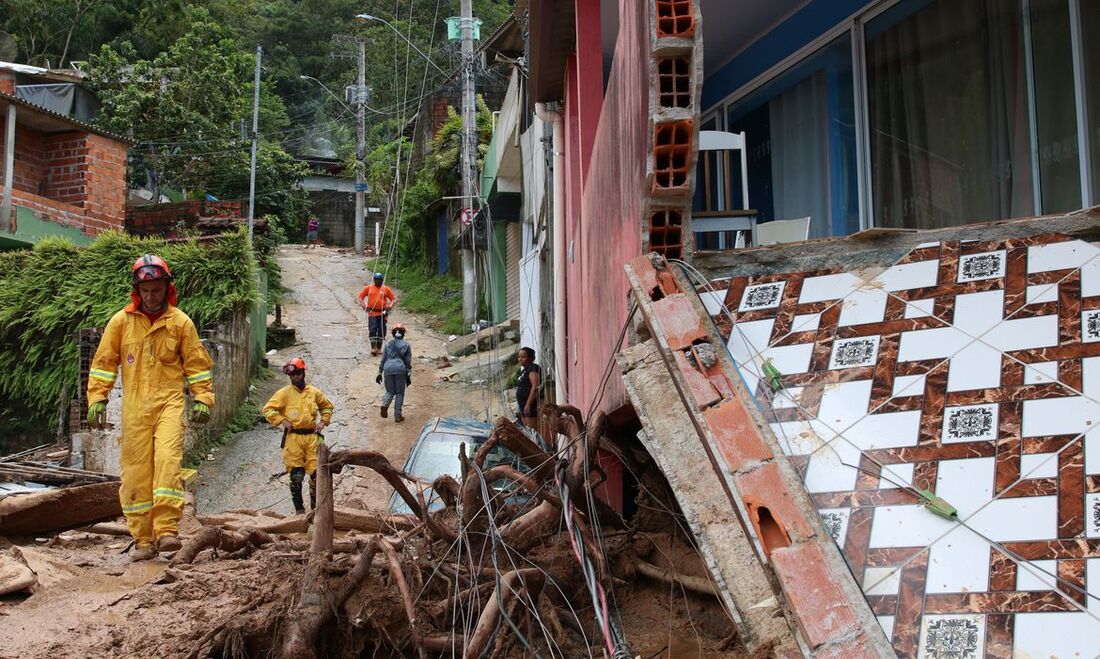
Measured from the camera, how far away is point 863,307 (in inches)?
194

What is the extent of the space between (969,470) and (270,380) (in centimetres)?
1622

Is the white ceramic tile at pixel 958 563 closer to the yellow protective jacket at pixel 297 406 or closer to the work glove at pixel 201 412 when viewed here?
the work glove at pixel 201 412

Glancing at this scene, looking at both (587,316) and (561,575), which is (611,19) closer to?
(587,316)

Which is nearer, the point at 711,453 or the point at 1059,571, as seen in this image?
the point at 1059,571

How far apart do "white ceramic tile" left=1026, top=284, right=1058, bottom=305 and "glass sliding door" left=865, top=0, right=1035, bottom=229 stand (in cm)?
200

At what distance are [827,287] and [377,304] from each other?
15160mm

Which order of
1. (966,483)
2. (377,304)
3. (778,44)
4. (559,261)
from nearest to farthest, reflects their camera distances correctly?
(966,483), (778,44), (559,261), (377,304)

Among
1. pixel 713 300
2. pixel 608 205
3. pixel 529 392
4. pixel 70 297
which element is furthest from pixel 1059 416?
pixel 70 297

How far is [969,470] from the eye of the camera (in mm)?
3879

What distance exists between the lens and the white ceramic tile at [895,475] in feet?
12.8

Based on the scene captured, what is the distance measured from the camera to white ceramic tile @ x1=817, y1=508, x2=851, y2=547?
148 inches

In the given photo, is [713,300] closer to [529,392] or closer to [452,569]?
[452,569]

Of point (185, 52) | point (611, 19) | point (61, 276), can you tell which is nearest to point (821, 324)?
point (611, 19)

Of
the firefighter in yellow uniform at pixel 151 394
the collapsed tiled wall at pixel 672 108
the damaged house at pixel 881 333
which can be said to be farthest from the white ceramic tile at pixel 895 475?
the firefighter in yellow uniform at pixel 151 394
